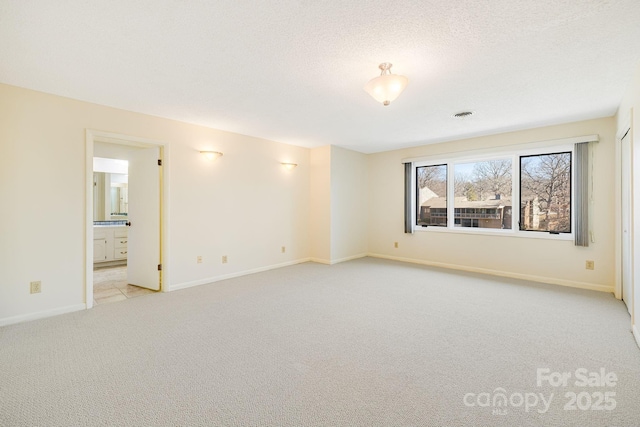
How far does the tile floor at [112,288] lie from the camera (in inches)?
153

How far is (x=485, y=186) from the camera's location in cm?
529

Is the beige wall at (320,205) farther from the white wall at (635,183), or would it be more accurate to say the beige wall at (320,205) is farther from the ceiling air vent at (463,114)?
the white wall at (635,183)

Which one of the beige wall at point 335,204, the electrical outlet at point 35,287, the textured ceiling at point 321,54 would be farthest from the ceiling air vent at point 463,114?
the electrical outlet at point 35,287

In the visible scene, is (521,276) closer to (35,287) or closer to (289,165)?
(289,165)

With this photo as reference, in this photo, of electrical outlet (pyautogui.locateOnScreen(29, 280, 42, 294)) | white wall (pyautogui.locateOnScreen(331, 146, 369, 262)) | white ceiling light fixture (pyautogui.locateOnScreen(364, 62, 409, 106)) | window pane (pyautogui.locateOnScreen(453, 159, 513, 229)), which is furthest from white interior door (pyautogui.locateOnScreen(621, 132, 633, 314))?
electrical outlet (pyautogui.locateOnScreen(29, 280, 42, 294))

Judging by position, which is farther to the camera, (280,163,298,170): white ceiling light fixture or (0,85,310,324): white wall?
(280,163,298,170): white ceiling light fixture

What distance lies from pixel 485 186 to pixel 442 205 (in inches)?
34.0

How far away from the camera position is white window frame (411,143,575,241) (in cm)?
441

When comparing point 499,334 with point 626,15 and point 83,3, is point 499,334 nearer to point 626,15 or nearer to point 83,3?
point 626,15

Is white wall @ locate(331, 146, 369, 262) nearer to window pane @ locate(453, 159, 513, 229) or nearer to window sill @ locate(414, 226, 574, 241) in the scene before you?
window sill @ locate(414, 226, 574, 241)

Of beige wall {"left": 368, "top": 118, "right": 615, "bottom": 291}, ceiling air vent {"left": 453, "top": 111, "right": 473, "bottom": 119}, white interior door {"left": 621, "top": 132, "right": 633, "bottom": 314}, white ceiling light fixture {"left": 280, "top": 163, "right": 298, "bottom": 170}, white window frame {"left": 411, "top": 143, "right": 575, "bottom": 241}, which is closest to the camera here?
white interior door {"left": 621, "top": 132, "right": 633, "bottom": 314}

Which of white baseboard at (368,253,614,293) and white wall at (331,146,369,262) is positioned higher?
white wall at (331,146,369,262)

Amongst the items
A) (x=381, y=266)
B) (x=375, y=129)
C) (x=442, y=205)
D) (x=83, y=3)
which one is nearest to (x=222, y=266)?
(x=381, y=266)

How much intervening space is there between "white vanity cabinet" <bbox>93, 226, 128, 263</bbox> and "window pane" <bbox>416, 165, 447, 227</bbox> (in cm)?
629
